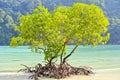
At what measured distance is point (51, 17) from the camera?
55.8 feet

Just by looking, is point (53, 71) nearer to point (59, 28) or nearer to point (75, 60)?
point (59, 28)

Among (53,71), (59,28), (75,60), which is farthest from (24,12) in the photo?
(53,71)

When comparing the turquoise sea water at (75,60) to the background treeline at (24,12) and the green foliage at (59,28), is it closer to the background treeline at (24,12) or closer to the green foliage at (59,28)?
the green foliage at (59,28)

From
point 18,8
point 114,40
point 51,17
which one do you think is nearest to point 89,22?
point 51,17

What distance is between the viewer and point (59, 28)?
1731 centimetres

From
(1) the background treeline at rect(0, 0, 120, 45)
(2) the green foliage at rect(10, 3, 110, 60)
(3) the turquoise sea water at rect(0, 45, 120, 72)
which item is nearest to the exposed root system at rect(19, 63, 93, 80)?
(2) the green foliage at rect(10, 3, 110, 60)

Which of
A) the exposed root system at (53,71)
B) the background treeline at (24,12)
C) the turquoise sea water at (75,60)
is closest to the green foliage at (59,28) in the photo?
the exposed root system at (53,71)

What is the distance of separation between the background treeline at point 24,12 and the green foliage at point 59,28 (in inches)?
2712

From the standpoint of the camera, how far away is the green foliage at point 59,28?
16.8 metres

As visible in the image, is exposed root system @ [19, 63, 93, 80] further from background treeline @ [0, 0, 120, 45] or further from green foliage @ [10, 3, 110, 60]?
background treeline @ [0, 0, 120, 45]

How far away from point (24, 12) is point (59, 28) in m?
99.3

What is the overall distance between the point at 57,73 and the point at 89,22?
10.1ft

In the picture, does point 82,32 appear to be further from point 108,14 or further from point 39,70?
point 108,14

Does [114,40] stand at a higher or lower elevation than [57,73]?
lower
